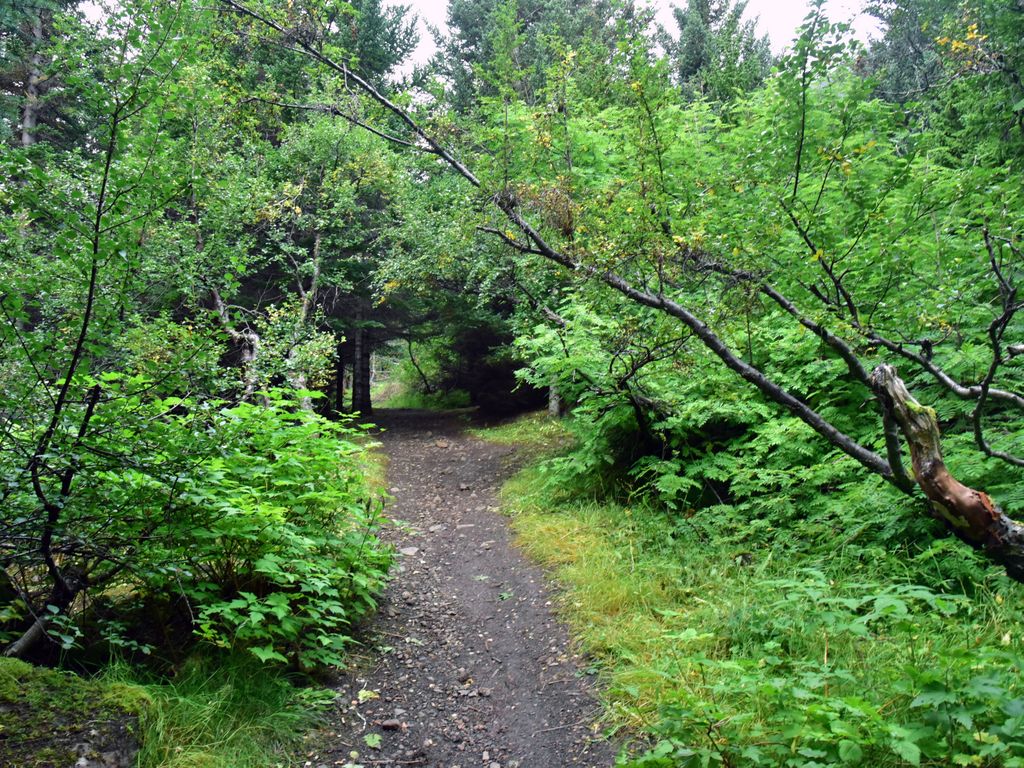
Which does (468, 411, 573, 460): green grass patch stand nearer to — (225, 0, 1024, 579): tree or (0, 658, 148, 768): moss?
(225, 0, 1024, 579): tree

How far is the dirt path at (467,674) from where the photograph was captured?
3682 millimetres

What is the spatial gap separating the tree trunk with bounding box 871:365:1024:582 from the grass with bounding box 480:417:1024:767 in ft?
1.32

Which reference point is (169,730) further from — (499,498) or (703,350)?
(499,498)

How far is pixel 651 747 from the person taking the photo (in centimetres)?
324

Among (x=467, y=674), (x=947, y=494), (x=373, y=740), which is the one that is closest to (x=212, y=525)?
(x=373, y=740)

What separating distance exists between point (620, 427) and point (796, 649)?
14.9 ft

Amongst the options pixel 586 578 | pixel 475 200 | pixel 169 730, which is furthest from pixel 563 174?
pixel 169 730

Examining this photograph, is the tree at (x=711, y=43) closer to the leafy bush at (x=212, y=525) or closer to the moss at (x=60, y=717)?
the leafy bush at (x=212, y=525)

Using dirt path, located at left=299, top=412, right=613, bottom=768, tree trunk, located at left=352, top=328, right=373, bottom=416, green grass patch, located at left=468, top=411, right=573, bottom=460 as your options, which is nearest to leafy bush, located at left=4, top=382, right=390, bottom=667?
dirt path, located at left=299, top=412, right=613, bottom=768

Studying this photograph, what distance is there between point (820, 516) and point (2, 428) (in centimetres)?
606

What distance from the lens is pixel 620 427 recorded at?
26.7ft

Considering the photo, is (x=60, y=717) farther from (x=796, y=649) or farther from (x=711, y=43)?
(x=711, y=43)

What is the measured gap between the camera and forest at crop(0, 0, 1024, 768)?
2.97 m

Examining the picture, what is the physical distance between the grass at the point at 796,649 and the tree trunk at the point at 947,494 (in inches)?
15.8
